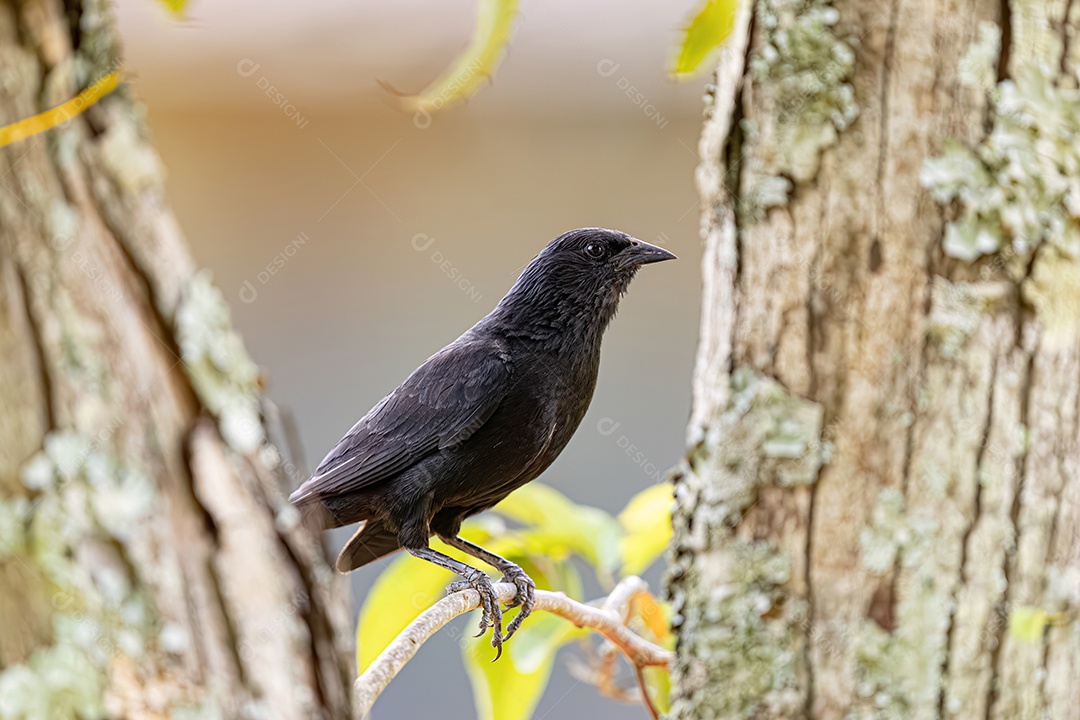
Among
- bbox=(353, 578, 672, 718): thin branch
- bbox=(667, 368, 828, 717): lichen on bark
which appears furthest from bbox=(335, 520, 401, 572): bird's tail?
bbox=(667, 368, 828, 717): lichen on bark

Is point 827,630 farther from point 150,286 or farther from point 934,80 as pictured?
point 150,286

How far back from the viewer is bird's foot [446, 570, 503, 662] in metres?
2.10

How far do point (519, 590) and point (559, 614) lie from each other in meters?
0.58

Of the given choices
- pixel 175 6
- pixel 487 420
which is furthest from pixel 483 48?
pixel 487 420

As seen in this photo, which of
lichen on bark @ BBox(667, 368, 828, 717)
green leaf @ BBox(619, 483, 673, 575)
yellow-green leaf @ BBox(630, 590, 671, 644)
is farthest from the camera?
yellow-green leaf @ BBox(630, 590, 671, 644)

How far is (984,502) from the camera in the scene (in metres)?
1.16

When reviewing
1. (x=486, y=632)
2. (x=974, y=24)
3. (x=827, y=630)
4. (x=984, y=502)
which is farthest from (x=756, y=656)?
(x=486, y=632)

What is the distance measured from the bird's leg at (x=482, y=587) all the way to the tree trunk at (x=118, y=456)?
1.37 m

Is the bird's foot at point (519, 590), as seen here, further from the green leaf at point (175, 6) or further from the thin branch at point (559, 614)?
the green leaf at point (175, 6)

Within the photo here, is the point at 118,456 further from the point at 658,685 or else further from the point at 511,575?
the point at 511,575

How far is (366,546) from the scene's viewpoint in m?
2.34

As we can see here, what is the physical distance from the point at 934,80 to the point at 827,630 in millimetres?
687

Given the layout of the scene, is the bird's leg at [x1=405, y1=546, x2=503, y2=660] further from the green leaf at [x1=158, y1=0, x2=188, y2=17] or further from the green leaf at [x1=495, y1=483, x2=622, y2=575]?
the green leaf at [x1=158, y1=0, x2=188, y2=17]

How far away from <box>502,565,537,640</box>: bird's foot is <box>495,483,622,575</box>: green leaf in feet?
1.30
